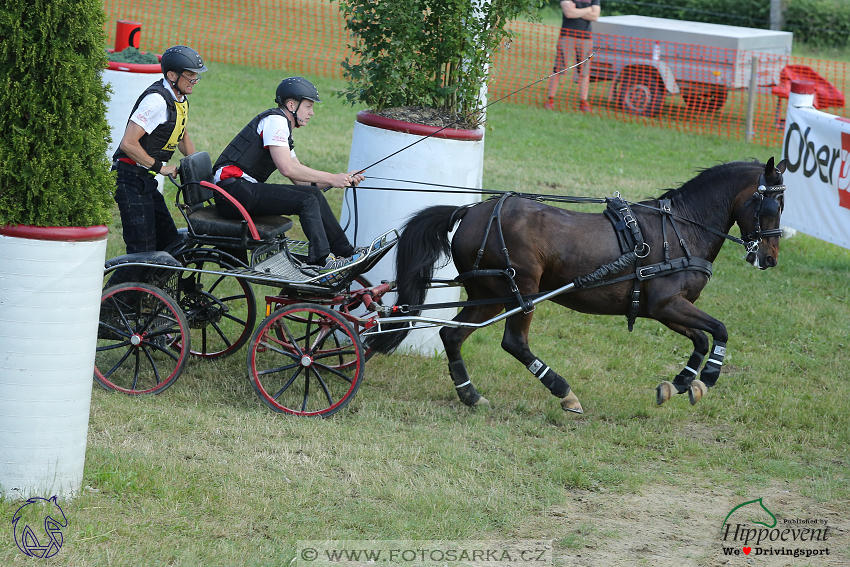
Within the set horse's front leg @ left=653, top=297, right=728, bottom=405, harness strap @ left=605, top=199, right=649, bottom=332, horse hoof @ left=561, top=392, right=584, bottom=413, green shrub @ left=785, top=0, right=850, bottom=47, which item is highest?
green shrub @ left=785, top=0, right=850, bottom=47

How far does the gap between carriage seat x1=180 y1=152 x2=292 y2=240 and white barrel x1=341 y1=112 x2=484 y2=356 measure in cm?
97

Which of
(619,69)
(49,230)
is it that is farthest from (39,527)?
(619,69)

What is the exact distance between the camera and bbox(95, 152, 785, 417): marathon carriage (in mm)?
5543

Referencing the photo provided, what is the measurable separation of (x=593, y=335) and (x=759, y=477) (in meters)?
2.60

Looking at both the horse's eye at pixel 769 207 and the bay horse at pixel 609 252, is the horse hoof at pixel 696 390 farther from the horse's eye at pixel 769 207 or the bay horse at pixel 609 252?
the horse's eye at pixel 769 207

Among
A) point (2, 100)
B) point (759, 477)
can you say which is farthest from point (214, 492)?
point (759, 477)

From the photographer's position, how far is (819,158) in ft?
29.8

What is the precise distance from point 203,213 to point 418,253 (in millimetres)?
1471

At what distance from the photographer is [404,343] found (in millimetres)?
6844

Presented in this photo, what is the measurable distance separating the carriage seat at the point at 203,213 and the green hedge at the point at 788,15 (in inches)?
867

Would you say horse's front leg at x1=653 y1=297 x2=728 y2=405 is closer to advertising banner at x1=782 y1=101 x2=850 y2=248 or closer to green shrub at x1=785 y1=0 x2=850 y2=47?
advertising banner at x1=782 y1=101 x2=850 y2=248

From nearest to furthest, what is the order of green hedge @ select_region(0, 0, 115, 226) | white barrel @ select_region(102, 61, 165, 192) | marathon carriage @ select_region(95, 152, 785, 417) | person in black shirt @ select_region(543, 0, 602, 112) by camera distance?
green hedge @ select_region(0, 0, 115, 226) < marathon carriage @ select_region(95, 152, 785, 417) < white barrel @ select_region(102, 61, 165, 192) < person in black shirt @ select_region(543, 0, 602, 112)

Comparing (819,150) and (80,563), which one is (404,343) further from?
(819,150)

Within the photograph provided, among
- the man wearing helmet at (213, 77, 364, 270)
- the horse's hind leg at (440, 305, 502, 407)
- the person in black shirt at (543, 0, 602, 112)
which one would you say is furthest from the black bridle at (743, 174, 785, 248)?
the person in black shirt at (543, 0, 602, 112)
